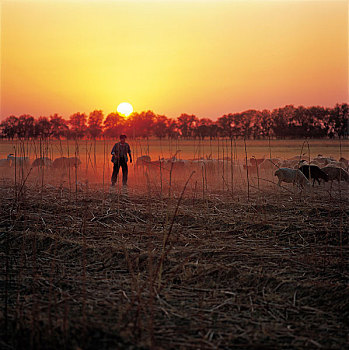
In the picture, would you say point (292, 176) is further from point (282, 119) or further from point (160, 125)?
Answer: point (160, 125)

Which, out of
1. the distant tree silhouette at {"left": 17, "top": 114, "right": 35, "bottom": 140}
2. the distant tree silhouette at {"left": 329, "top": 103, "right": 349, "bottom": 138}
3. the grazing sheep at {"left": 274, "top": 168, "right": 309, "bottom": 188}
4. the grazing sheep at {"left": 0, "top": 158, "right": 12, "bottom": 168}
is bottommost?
the grazing sheep at {"left": 274, "top": 168, "right": 309, "bottom": 188}

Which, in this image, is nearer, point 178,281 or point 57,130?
point 178,281

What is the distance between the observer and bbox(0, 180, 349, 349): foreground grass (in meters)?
2.74

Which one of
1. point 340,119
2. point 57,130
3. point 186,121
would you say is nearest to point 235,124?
point 186,121

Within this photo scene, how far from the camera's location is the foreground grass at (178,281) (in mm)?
2744

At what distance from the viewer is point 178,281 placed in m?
3.71

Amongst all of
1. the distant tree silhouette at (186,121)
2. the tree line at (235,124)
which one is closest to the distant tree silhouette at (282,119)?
the tree line at (235,124)

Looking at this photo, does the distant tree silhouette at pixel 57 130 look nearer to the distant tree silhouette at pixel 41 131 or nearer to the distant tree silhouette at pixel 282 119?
the distant tree silhouette at pixel 41 131

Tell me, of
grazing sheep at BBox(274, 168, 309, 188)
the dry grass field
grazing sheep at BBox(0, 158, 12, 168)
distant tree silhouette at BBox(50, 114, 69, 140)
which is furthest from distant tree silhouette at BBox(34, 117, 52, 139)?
grazing sheep at BBox(274, 168, 309, 188)

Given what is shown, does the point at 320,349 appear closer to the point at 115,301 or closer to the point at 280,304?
the point at 280,304

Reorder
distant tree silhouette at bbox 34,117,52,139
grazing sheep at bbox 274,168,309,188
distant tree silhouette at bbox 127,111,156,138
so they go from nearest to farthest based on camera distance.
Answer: distant tree silhouette at bbox 34,117,52,139 → grazing sheep at bbox 274,168,309,188 → distant tree silhouette at bbox 127,111,156,138

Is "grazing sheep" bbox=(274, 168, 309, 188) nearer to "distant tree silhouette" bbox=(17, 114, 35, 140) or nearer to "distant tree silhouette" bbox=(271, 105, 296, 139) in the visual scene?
"distant tree silhouette" bbox=(17, 114, 35, 140)

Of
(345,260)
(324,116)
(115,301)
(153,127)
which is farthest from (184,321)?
(153,127)

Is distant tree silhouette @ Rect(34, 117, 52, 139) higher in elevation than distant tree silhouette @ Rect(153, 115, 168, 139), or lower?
lower
